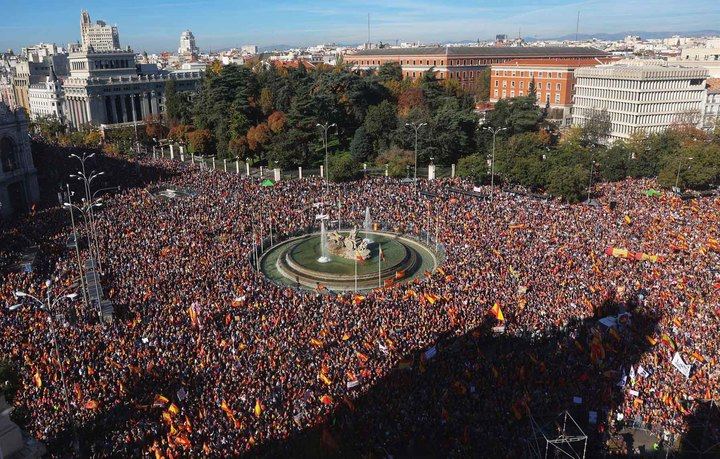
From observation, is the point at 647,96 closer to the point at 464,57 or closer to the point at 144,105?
the point at 464,57

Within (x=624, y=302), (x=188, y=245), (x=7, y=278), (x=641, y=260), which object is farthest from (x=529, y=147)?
(x=7, y=278)

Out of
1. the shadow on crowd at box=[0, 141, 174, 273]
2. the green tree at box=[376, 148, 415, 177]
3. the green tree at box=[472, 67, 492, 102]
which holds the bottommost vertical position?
the shadow on crowd at box=[0, 141, 174, 273]

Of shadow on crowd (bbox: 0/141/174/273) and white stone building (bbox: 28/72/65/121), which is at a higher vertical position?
white stone building (bbox: 28/72/65/121)

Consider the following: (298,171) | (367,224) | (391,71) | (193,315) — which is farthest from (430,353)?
(391,71)

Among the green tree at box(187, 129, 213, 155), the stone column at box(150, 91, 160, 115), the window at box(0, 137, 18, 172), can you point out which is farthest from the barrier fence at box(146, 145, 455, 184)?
the stone column at box(150, 91, 160, 115)

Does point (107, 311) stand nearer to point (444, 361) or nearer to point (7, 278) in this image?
point (7, 278)

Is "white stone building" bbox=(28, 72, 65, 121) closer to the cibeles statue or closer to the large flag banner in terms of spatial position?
the cibeles statue

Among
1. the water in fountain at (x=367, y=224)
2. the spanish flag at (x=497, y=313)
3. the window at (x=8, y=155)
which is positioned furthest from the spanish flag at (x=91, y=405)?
the window at (x=8, y=155)
